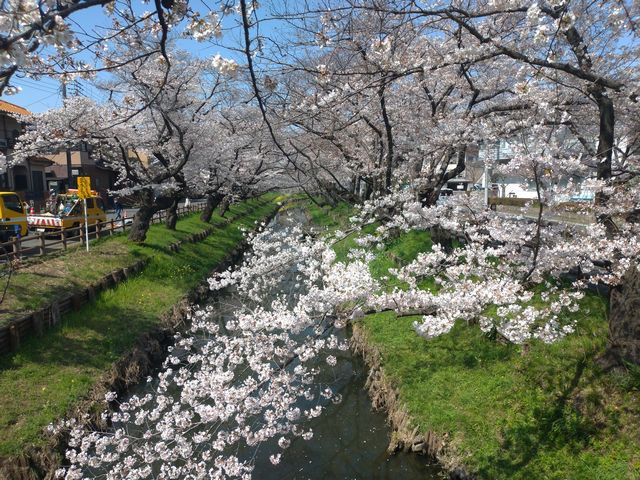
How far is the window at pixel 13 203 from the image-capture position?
16980 mm

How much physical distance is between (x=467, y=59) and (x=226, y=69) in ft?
13.2

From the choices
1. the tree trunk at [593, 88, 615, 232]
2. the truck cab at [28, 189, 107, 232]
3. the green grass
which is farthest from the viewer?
the truck cab at [28, 189, 107, 232]

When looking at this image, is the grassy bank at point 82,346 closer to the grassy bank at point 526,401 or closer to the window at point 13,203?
the window at point 13,203

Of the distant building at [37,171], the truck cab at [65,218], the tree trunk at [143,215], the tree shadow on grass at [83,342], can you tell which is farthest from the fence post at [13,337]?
the distant building at [37,171]

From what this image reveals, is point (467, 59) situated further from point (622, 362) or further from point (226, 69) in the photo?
point (622, 362)

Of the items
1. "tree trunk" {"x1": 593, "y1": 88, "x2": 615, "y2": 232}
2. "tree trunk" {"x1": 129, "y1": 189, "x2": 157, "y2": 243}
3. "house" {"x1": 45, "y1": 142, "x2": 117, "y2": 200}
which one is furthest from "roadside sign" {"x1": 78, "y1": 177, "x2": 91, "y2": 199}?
"house" {"x1": 45, "y1": 142, "x2": 117, "y2": 200}

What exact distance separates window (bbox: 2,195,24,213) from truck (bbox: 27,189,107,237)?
1.63 m

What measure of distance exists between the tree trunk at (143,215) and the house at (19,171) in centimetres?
1603

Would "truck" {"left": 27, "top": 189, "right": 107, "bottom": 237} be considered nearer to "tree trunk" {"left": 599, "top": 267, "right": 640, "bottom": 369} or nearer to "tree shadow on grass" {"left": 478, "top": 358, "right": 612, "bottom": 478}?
"tree shadow on grass" {"left": 478, "top": 358, "right": 612, "bottom": 478}

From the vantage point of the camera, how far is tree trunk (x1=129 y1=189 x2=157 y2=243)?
16766 mm

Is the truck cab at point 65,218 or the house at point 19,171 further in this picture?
the house at point 19,171

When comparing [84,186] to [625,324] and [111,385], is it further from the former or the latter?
[625,324]

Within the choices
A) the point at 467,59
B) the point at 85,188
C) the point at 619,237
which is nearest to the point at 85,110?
the point at 85,188

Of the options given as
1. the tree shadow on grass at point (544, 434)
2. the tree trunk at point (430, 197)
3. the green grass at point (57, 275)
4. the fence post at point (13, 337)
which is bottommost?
the tree shadow on grass at point (544, 434)
